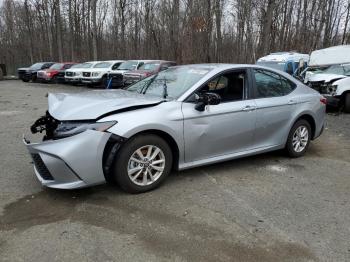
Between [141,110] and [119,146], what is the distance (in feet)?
1.69

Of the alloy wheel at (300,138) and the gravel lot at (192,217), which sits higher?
the alloy wheel at (300,138)

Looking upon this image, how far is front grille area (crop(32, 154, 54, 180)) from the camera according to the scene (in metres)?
4.21

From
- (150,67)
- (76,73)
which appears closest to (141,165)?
(150,67)

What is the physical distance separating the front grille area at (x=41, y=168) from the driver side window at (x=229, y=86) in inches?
88.1

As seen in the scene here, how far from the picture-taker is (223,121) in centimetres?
500

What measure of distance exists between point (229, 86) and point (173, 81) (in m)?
0.79

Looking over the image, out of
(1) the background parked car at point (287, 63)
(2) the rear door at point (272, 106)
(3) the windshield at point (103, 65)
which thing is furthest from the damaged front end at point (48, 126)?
(3) the windshield at point (103, 65)

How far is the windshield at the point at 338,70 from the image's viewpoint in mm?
12287

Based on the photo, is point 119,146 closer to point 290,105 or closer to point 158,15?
point 290,105

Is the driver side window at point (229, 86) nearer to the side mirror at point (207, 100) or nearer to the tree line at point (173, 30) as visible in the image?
the side mirror at point (207, 100)

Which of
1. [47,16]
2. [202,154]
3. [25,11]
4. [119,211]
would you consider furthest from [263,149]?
[25,11]

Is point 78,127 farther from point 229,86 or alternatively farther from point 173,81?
point 229,86

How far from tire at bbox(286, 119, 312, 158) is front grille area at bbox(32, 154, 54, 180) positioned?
3693 millimetres

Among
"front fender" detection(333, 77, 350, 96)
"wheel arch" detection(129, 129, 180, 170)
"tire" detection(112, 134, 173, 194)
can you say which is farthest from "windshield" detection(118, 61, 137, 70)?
"tire" detection(112, 134, 173, 194)
